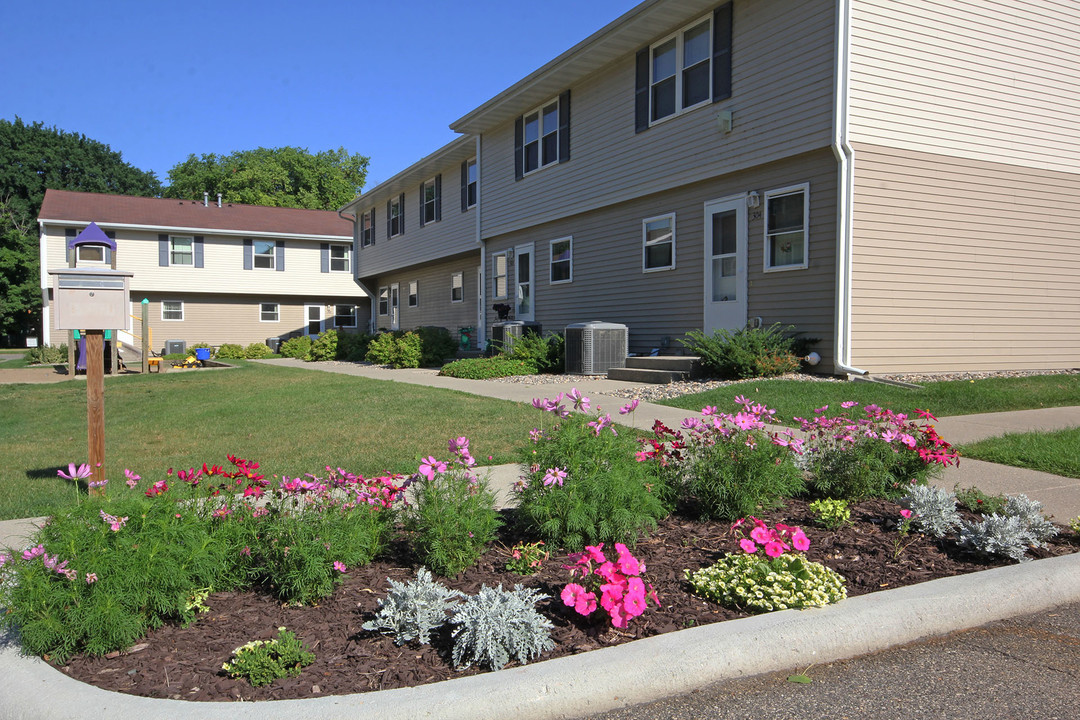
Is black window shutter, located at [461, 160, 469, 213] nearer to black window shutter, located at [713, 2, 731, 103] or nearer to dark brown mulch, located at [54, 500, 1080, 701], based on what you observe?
black window shutter, located at [713, 2, 731, 103]

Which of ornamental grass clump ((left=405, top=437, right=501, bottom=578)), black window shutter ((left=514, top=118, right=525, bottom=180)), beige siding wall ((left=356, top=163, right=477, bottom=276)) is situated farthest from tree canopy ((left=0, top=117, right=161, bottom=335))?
ornamental grass clump ((left=405, top=437, right=501, bottom=578))

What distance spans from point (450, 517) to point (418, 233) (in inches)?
876

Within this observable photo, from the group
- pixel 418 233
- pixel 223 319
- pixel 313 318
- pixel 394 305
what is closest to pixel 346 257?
pixel 313 318

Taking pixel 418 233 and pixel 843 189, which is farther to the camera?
pixel 418 233

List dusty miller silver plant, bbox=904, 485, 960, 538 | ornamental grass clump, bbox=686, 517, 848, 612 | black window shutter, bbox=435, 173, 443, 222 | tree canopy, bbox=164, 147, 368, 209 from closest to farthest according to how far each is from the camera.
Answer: ornamental grass clump, bbox=686, 517, 848, 612 < dusty miller silver plant, bbox=904, 485, 960, 538 < black window shutter, bbox=435, 173, 443, 222 < tree canopy, bbox=164, 147, 368, 209

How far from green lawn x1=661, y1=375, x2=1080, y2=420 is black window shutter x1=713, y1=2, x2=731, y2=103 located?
5.09 meters

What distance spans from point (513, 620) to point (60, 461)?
5.89 meters

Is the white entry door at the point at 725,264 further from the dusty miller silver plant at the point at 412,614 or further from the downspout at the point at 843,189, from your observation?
the dusty miller silver plant at the point at 412,614

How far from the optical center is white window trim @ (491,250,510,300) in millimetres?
19734

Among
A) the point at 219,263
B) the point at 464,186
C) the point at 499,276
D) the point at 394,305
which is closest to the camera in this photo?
the point at 499,276

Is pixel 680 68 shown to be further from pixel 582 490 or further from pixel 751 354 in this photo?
pixel 582 490

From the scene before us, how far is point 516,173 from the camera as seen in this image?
61.7 feet

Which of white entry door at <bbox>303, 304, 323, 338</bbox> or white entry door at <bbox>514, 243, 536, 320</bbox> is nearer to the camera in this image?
white entry door at <bbox>514, 243, 536, 320</bbox>

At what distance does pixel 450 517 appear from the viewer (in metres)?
3.51
